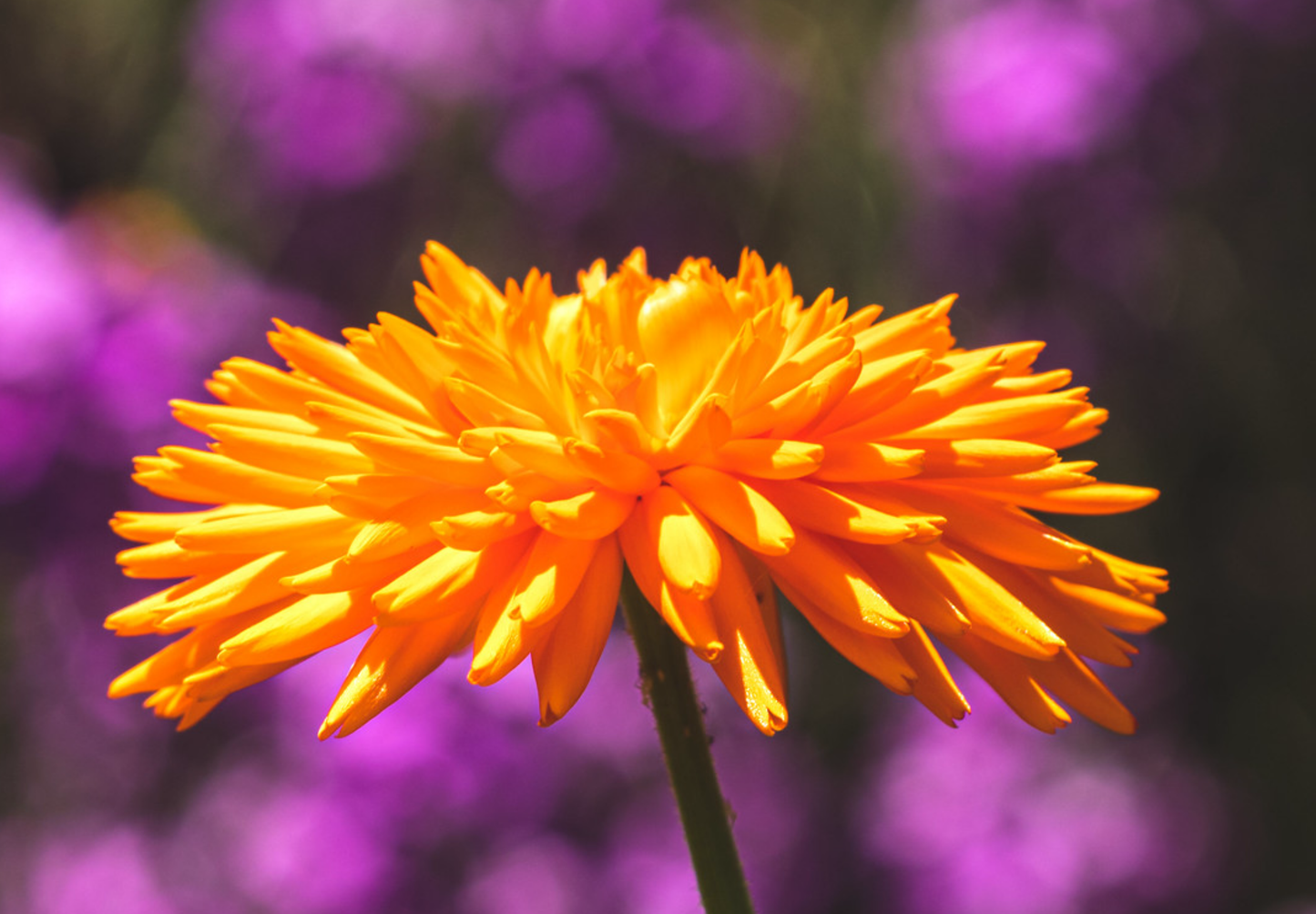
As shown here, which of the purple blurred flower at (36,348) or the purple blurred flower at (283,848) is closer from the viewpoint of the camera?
the purple blurred flower at (283,848)

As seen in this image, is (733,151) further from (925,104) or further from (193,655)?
(193,655)

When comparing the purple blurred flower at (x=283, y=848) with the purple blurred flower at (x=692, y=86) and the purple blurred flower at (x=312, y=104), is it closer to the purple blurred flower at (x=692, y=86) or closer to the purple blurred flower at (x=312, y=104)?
the purple blurred flower at (x=312, y=104)

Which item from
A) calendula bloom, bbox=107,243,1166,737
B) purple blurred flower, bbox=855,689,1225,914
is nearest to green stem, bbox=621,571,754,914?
calendula bloom, bbox=107,243,1166,737

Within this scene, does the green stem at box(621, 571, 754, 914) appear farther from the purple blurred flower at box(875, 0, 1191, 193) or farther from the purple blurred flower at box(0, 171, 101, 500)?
the purple blurred flower at box(875, 0, 1191, 193)

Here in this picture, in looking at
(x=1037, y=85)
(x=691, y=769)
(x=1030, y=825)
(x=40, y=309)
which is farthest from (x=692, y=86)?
(x=691, y=769)

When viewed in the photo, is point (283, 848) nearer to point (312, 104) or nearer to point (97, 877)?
point (97, 877)

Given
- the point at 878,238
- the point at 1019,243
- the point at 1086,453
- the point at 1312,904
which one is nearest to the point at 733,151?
the point at 878,238

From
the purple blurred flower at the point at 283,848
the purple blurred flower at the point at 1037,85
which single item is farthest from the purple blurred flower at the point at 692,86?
the purple blurred flower at the point at 283,848

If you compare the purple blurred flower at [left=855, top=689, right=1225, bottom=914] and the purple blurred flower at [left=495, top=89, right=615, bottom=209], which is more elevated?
the purple blurred flower at [left=495, top=89, right=615, bottom=209]
